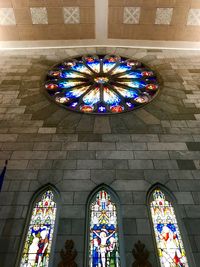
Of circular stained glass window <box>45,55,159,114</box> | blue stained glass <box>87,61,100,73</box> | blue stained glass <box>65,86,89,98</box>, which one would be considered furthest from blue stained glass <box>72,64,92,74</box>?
blue stained glass <box>65,86,89,98</box>

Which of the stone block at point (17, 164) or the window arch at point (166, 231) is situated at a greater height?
the stone block at point (17, 164)

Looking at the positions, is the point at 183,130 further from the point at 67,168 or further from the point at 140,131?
the point at 67,168

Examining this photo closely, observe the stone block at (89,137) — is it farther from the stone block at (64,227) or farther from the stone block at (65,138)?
the stone block at (64,227)

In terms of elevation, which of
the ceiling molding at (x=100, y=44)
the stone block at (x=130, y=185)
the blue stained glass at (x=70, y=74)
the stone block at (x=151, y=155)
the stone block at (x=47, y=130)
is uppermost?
the ceiling molding at (x=100, y=44)

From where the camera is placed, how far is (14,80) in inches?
341

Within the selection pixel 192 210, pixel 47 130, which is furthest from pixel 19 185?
pixel 192 210

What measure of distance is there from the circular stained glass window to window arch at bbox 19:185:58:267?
2890 millimetres

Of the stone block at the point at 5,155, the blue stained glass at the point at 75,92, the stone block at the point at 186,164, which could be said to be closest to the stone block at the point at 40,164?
the stone block at the point at 5,155

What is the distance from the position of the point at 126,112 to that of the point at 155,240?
3587mm

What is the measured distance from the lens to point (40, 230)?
4.76 meters

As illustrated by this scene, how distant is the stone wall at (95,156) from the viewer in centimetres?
479

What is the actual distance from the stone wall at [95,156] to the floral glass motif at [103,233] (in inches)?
6.7

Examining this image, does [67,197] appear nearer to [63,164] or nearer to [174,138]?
[63,164]

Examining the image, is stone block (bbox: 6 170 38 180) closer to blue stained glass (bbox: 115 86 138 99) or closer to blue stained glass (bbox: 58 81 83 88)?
blue stained glass (bbox: 58 81 83 88)
